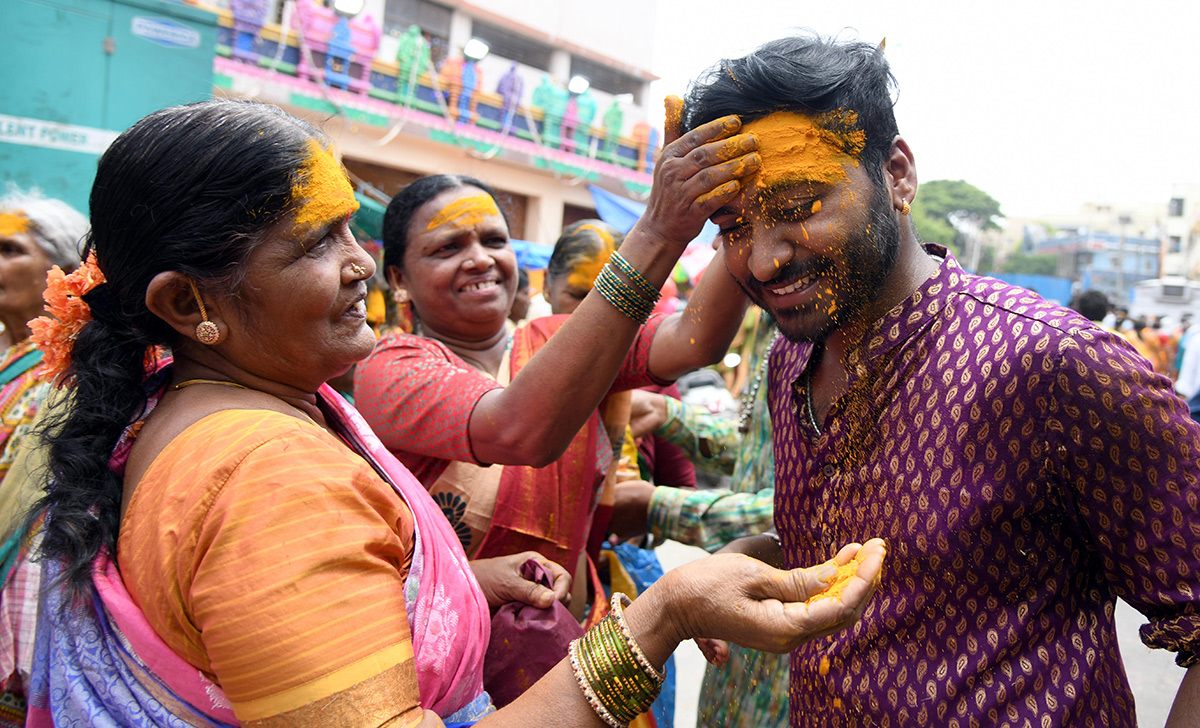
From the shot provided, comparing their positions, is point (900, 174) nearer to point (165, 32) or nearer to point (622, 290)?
point (622, 290)

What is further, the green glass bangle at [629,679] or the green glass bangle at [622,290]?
the green glass bangle at [622,290]

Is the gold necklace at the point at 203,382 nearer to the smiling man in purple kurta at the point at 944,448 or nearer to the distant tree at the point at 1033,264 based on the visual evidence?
the smiling man in purple kurta at the point at 944,448

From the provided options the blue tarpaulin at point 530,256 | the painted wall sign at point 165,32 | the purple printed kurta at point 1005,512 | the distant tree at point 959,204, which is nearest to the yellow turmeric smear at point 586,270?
the purple printed kurta at point 1005,512

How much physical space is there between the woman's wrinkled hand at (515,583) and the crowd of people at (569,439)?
0.03 ft

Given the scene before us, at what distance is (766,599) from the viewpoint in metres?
1.16

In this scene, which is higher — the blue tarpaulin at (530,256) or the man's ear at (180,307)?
the man's ear at (180,307)

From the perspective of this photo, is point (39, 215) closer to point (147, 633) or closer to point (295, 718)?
point (147, 633)

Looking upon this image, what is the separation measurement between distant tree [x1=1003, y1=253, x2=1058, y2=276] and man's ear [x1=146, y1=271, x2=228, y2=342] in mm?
40976

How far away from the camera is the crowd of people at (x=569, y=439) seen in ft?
3.66

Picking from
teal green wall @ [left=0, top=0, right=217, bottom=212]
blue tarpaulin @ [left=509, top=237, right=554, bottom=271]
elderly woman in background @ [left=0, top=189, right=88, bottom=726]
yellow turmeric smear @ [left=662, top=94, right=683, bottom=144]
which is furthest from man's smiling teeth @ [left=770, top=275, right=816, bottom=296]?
blue tarpaulin @ [left=509, top=237, right=554, bottom=271]

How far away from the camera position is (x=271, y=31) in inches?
557

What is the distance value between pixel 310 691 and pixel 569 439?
33.2 inches

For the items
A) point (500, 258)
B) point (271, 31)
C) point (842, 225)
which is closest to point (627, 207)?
point (271, 31)

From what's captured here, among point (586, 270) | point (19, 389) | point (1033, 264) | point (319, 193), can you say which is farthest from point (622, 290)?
point (1033, 264)
